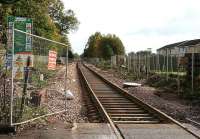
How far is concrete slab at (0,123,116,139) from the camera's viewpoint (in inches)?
406

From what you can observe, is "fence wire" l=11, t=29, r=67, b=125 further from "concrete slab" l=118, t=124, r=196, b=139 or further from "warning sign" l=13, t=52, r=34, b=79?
"concrete slab" l=118, t=124, r=196, b=139

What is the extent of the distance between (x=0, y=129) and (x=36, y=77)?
2043mm

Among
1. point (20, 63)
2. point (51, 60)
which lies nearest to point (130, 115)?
point (51, 60)

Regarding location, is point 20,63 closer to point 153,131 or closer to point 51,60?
point 51,60

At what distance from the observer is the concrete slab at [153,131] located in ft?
35.4

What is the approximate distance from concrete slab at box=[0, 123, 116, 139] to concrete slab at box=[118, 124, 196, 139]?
0.41 m

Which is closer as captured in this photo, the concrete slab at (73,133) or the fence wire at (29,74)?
the concrete slab at (73,133)

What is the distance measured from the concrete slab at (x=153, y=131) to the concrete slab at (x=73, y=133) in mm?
415

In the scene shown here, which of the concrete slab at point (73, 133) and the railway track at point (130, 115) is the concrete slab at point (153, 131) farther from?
the concrete slab at point (73, 133)

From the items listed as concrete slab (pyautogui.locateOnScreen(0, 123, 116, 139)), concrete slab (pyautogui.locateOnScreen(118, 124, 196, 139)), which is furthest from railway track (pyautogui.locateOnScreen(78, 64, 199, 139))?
concrete slab (pyautogui.locateOnScreen(0, 123, 116, 139))

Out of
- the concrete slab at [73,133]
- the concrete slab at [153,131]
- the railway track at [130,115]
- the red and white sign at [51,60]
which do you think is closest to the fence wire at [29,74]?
the red and white sign at [51,60]

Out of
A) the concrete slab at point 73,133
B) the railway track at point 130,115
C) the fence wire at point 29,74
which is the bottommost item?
the railway track at point 130,115

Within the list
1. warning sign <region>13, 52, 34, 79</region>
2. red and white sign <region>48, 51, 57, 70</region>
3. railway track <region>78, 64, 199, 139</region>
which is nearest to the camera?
warning sign <region>13, 52, 34, 79</region>

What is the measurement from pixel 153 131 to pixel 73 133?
6.25 feet
